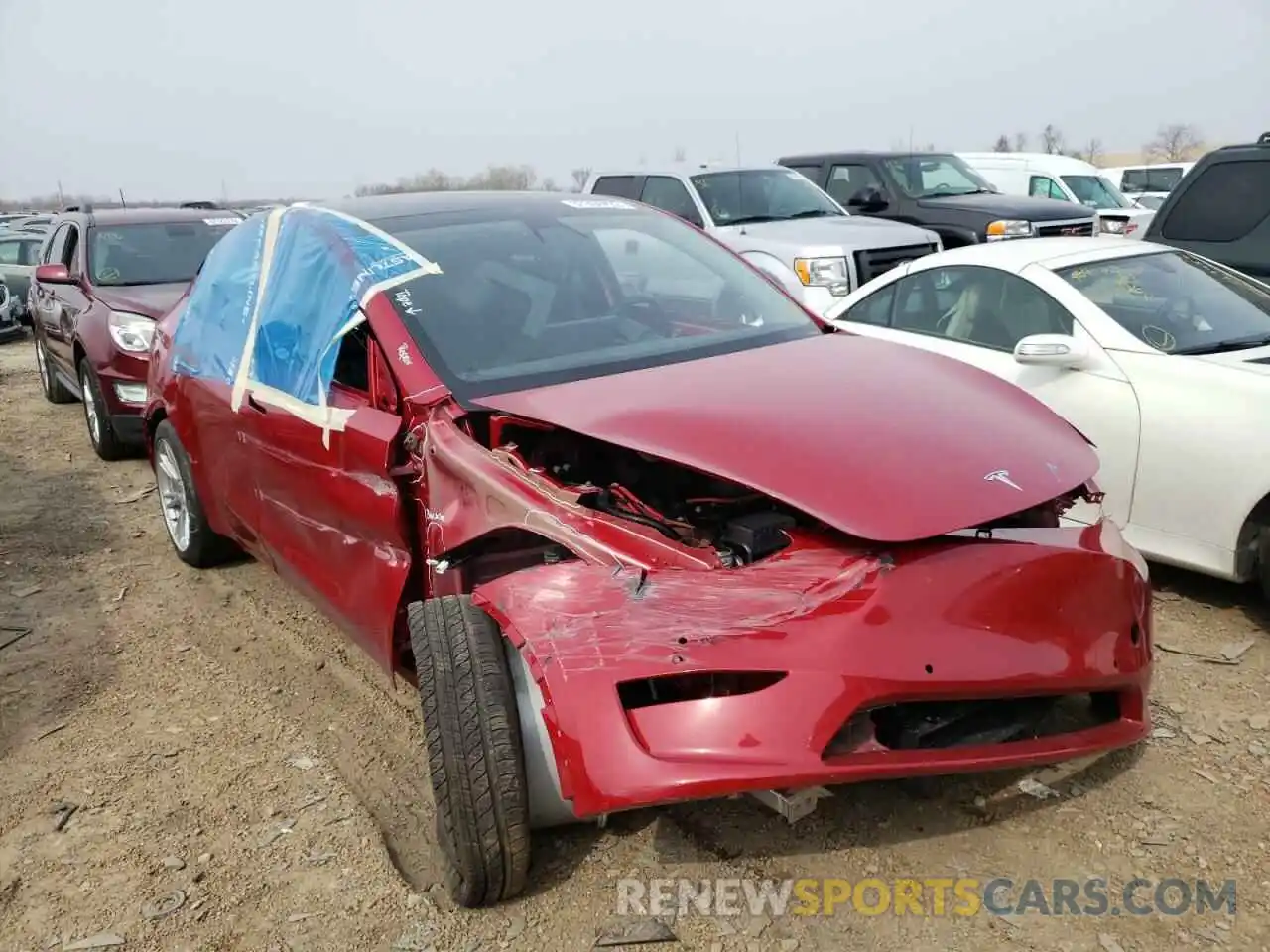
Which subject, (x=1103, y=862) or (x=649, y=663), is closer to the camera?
(x=649, y=663)

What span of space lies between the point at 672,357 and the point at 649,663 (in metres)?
1.37

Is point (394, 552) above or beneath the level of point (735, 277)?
beneath

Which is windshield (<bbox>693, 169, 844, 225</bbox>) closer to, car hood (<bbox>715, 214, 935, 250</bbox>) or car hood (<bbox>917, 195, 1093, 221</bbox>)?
car hood (<bbox>715, 214, 935, 250</bbox>)

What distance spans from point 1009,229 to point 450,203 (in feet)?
26.3

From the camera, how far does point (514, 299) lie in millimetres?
3467

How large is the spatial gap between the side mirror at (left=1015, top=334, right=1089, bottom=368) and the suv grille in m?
6.73

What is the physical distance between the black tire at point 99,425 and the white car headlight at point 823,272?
5502 mm

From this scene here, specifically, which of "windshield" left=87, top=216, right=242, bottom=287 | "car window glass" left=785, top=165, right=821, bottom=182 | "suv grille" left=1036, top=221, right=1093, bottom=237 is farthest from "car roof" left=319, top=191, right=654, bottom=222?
"car window glass" left=785, top=165, right=821, bottom=182

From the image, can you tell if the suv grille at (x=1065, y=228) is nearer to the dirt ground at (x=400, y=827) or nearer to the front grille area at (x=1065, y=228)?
the front grille area at (x=1065, y=228)

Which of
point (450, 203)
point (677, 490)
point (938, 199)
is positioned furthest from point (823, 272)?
point (677, 490)

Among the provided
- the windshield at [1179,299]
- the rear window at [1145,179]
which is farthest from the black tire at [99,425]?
the rear window at [1145,179]

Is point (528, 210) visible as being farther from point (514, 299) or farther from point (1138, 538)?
point (1138, 538)

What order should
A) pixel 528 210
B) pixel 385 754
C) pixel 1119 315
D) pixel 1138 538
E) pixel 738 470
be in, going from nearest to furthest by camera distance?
pixel 738 470 → pixel 385 754 → pixel 528 210 → pixel 1138 538 → pixel 1119 315

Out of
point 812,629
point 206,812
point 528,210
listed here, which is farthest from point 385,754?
point 528,210
